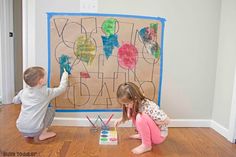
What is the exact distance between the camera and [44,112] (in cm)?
168

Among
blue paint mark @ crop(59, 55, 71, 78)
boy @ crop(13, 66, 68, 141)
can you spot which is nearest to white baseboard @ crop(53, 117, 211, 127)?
boy @ crop(13, 66, 68, 141)

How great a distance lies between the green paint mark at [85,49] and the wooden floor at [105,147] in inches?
23.6

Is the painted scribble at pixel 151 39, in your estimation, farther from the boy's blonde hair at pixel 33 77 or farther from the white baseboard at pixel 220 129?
the boy's blonde hair at pixel 33 77

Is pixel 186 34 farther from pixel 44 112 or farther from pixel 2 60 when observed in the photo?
pixel 2 60

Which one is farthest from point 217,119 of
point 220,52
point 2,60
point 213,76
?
point 2,60

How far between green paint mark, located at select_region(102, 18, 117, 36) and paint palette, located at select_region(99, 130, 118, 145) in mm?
815

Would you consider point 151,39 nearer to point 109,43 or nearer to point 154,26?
point 154,26

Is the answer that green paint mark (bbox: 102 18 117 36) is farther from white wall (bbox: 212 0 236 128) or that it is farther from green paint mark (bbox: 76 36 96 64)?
white wall (bbox: 212 0 236 128)

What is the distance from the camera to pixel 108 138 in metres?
1.68

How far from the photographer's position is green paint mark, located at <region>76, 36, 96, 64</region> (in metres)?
1.91

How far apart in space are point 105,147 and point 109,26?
0.98 metres

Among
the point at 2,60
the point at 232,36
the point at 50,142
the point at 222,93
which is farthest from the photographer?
the point at 2,60

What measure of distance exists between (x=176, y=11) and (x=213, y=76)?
662mm

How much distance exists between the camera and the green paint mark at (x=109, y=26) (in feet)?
6.24
